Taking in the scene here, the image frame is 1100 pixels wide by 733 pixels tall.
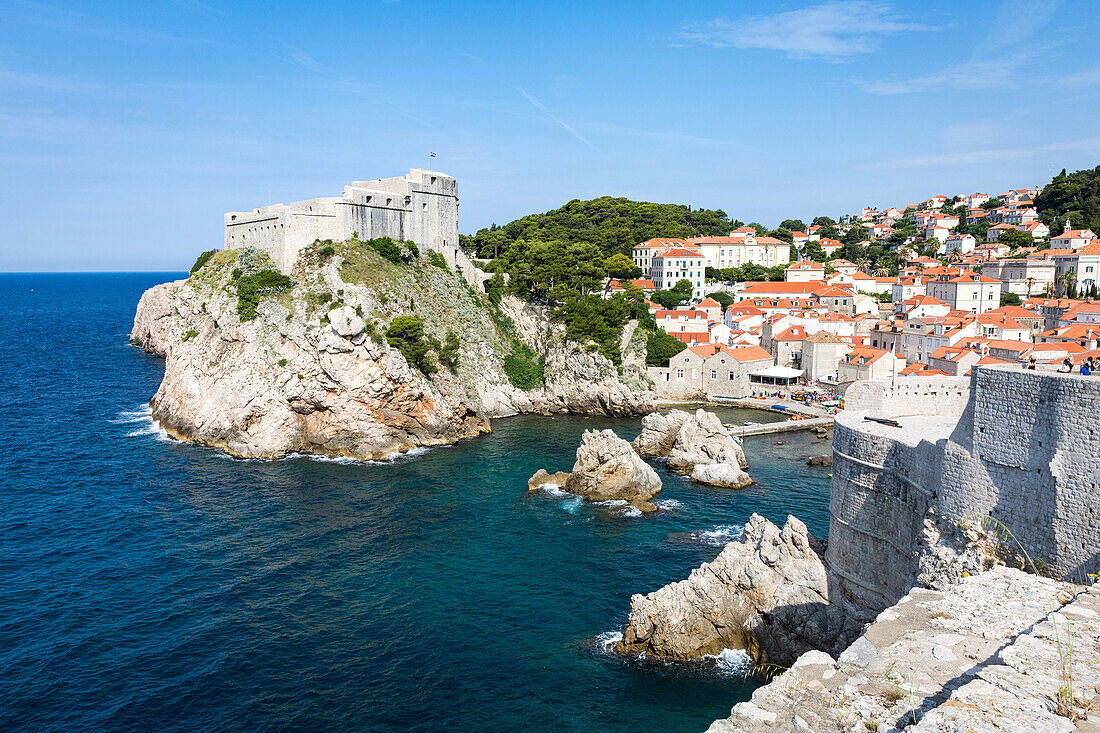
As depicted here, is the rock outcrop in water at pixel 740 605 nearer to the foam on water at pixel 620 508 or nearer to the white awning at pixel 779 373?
the foam on water at pixel 620 508

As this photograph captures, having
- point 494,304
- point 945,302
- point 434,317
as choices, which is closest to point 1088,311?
point 945,302

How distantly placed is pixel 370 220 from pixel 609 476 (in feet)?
109

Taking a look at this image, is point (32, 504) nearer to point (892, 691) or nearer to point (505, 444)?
point (505, 444)

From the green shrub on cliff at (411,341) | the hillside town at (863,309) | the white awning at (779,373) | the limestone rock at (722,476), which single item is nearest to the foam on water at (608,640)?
the limestone rock at (722,476)

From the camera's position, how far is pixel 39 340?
A: 8931cm

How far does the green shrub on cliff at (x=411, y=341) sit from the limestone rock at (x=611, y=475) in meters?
16.2

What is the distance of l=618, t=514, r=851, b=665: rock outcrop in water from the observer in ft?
64.8

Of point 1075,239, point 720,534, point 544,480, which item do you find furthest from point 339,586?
point 1075,239

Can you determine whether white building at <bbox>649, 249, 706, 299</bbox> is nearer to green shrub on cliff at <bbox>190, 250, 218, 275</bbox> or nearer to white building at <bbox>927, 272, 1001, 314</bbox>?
white building at <bbox>927, 272, 1001, 314</bbox>

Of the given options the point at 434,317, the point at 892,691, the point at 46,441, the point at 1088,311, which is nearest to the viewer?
the point at 892,691

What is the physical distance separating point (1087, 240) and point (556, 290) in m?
71.6

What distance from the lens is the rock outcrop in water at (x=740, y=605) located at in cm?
1977

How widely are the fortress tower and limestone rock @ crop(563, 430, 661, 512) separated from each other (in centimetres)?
2902

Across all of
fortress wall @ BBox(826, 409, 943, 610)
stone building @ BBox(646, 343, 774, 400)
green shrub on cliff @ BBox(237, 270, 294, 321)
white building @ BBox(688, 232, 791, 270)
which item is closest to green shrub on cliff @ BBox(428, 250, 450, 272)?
green shrub on cliff @ BBox(237, 270, 294, 321)
